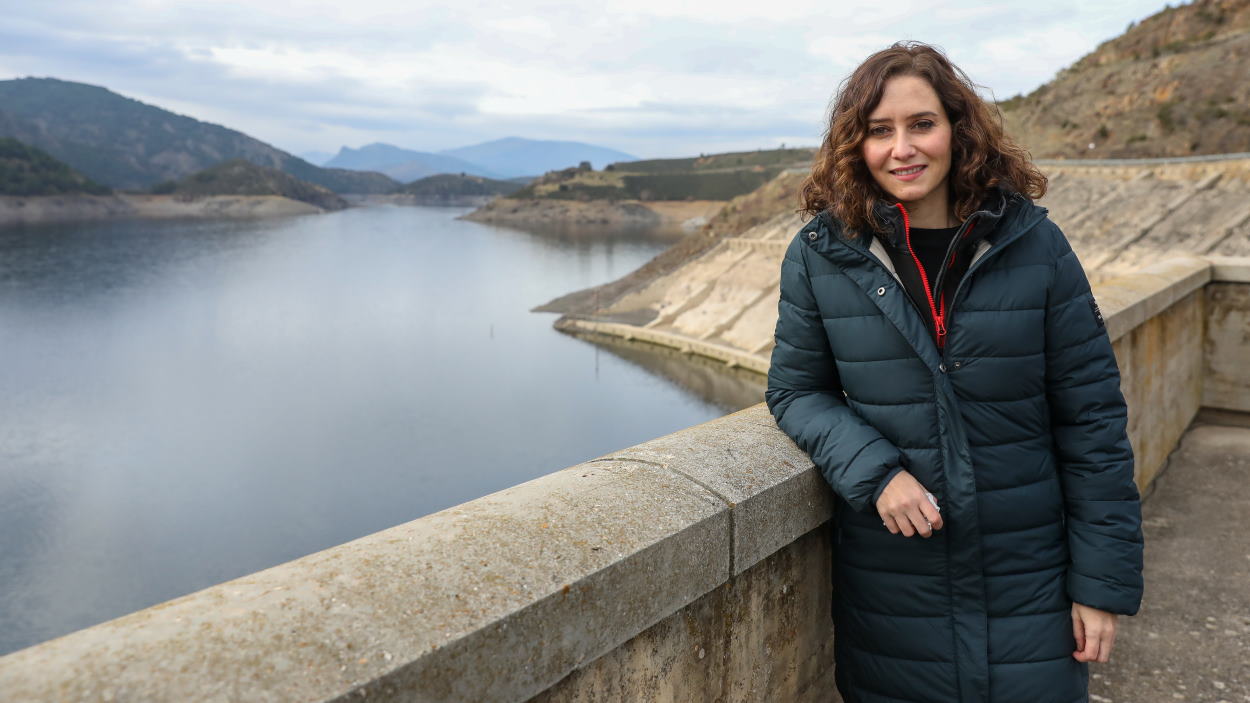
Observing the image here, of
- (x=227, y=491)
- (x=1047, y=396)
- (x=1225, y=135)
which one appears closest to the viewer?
(x=1047, y=396)

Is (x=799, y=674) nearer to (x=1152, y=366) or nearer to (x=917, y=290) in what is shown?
(x=917, y=290)

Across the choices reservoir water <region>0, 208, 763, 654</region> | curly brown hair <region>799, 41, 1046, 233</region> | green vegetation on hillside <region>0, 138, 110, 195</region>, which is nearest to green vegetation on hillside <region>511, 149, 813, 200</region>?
reservoir water <region>0, 208, 763, 654</region>

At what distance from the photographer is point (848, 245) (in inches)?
90.3

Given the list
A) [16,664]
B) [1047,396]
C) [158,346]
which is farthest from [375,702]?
[158,346]

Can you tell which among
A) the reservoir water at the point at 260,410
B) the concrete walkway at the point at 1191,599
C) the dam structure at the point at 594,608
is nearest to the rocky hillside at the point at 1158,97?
the reservoir water at the point at 260,410

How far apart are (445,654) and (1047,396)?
1686mm

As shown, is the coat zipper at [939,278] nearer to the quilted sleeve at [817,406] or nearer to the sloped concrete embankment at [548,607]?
the quilted sleeve at [817,406]

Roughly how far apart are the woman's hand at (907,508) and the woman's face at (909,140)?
2.58 feet

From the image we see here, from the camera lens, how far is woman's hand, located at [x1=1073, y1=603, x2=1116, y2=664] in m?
2.20

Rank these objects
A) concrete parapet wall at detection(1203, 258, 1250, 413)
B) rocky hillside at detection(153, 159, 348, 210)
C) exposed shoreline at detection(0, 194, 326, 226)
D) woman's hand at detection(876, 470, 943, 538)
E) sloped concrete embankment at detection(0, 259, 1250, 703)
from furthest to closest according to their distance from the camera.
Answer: rocky hillside at detection(153, 159, 348, 210)
exposed shoreline at detection(0, 194, 326, 226)
concrete parapet wall at detection(1203, 258, 1250, 413)
woman's hand at detection(876, 470, 943, 538)
sloped concrete embankment at detection(0, 259, 1250, 703)

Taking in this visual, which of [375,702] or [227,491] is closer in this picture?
[375,702]

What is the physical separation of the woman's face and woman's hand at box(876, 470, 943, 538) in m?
0.79

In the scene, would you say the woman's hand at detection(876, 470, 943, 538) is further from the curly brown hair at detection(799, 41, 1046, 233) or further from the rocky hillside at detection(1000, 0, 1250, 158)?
the rocky hillside at detection(1000, 0, 1250, 158)

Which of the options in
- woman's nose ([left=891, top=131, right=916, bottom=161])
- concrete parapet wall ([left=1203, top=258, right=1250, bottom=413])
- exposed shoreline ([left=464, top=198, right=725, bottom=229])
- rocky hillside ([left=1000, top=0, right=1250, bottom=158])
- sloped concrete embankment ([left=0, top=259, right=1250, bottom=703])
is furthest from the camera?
exposed shoreline ([left=464, top=198, right=725, bottom=229])
